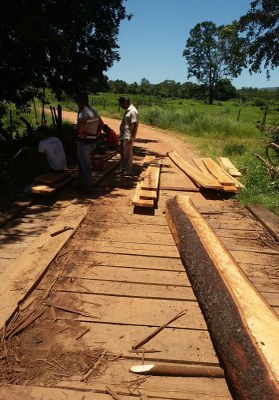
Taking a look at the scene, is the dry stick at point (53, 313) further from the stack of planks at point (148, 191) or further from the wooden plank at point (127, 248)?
the stack of planks at point (148, 191)

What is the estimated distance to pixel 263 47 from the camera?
40.0 ft

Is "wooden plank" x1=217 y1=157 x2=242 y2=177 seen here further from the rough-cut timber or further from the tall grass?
the rough-cut timber

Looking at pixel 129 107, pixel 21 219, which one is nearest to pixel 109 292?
pixel 21 219

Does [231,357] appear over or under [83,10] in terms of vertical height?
under

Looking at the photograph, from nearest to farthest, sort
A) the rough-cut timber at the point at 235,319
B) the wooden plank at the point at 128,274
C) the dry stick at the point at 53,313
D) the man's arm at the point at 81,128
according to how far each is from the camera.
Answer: the rough-cut timber at the point at 235,319 → the dry stick at the point at 53,313 → the wooden plank at the point at 128,274 → the man's arm at the point at 81,128

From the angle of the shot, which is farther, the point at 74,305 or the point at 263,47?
the point at 263,47

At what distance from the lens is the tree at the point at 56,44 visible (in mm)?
8305

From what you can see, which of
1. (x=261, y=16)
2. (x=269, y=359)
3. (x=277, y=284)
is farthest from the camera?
(x=261, y=16)

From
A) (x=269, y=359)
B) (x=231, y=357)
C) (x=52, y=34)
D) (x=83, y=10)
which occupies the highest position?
(x=83, y=10)

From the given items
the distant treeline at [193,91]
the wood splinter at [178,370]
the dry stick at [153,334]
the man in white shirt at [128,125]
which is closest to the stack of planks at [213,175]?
the man in white shirt at [128,125]

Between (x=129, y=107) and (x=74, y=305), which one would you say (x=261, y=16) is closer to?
(x=129, y=107)

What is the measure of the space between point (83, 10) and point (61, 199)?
546 centimetres

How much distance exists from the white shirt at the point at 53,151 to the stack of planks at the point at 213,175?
282 centimetres

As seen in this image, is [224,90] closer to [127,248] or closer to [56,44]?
[56,44]
